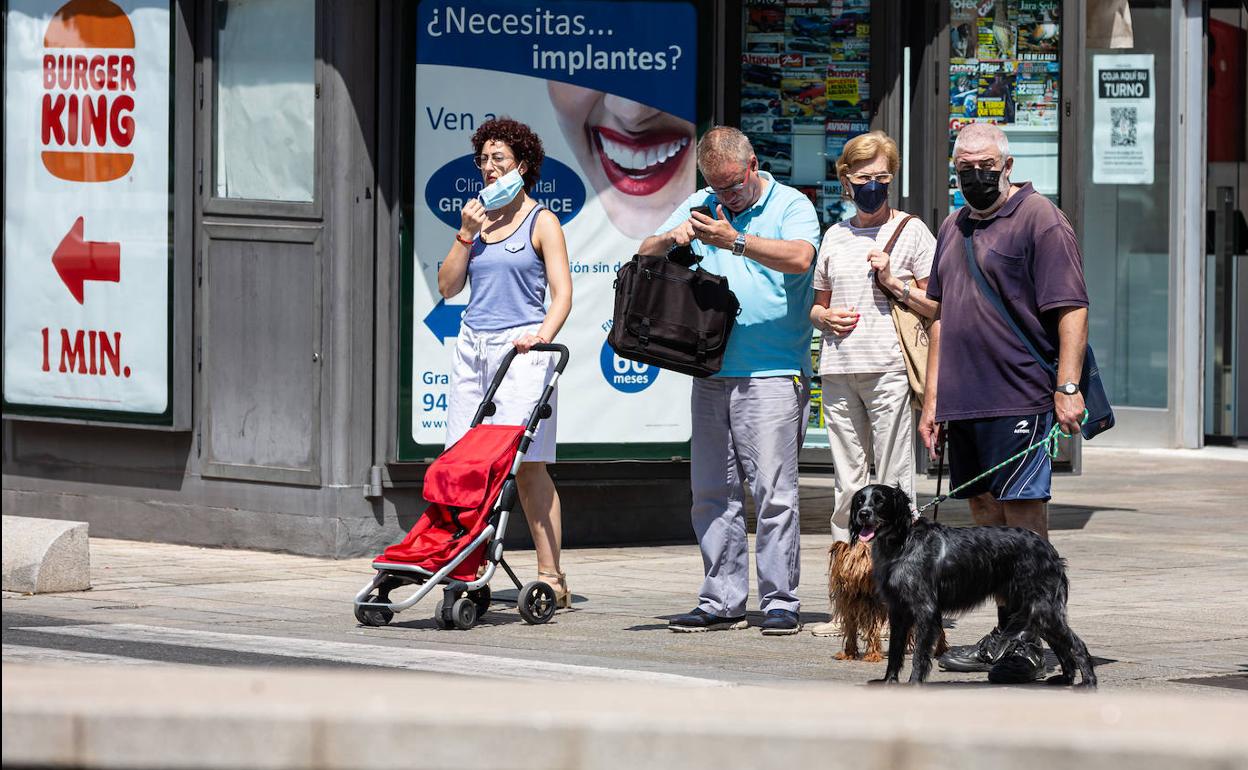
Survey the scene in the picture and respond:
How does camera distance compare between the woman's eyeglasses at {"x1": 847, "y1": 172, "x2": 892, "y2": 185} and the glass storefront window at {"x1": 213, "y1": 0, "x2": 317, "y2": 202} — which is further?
the glass storefront window at {"x1": 213, "y1": 0, "x2": 317, "y2": 202}

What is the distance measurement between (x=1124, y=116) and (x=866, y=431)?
9776 millimetres

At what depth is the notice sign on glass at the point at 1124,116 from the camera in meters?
17.6

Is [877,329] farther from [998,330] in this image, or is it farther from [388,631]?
[388,631]

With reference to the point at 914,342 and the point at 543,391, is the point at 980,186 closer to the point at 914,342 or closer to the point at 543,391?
the point at 914,342

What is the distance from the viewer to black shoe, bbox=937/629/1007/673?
745 cm

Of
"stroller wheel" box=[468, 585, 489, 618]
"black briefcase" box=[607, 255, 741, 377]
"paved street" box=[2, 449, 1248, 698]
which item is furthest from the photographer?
"stroller wheel" box=[468, 585, 489, 618]

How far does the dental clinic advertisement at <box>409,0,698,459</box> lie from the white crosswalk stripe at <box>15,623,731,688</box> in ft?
9.63

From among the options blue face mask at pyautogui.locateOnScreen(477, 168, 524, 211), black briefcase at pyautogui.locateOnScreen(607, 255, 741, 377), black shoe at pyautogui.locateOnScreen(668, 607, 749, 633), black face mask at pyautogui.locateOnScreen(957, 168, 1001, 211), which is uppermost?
blue face mask at pyautogui.locateOnScreen(477, 168, 524, 211)

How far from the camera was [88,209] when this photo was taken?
12.0 meters

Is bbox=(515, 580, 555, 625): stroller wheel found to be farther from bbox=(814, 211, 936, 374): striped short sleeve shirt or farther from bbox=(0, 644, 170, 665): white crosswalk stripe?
bbox=(0, 644, 170, 665): white crosswalk stripe

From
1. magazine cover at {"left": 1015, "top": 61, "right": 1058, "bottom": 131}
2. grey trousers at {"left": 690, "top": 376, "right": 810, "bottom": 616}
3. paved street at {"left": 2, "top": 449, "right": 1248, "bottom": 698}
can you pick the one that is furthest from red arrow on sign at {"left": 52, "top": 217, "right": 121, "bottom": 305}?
magazine cover at {"left": 1015, "top": 61, "right": 1058, "bottom": 131}

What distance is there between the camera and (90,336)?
39.4ft

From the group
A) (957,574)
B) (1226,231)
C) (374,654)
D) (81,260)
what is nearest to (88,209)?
(81,260)

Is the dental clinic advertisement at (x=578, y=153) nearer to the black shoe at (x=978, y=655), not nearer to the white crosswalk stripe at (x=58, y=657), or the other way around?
the white crosswalk stripe at (x=58, y=657)
